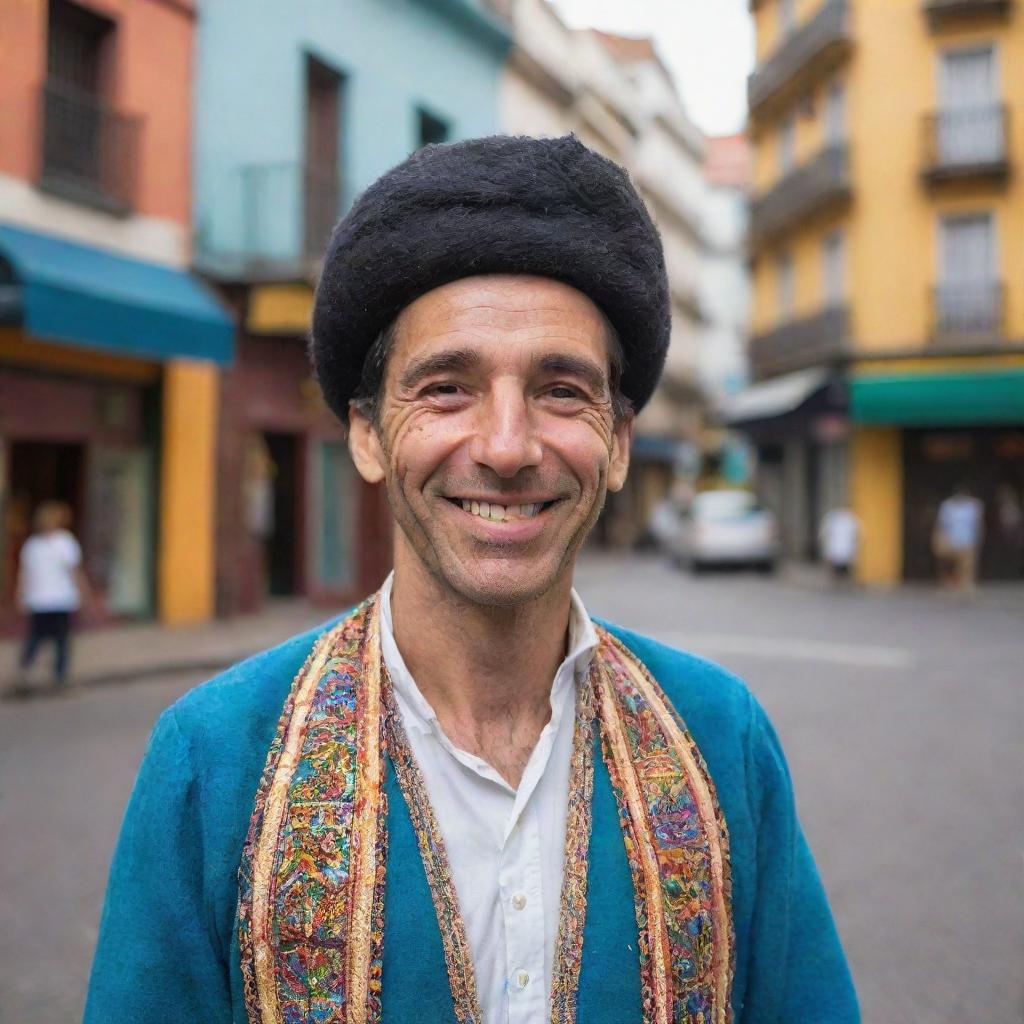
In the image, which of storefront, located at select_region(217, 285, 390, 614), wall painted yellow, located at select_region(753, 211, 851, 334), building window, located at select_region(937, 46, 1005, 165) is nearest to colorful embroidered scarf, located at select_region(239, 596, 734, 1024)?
storefront, located at select_region(217, 285, 390, 614)

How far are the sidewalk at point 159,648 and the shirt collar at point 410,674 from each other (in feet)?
23.5

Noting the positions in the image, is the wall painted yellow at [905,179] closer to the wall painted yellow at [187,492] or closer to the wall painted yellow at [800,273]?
the wall painted yellow at [800,273]

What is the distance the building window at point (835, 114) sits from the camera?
21844 millimetres

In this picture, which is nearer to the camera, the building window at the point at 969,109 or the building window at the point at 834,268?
the building window at the point at 969,109

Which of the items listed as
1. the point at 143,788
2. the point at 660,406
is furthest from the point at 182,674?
the point at 660,406

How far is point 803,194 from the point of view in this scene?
23219 millimetres

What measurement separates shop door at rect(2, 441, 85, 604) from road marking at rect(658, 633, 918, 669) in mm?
6601

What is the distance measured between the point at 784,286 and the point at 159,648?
19.2m

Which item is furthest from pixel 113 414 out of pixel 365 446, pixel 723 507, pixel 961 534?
Answer: pixel 723 507

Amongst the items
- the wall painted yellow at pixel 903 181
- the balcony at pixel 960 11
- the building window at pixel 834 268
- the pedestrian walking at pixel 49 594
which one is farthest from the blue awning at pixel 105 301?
the balcony at pixel 960 11

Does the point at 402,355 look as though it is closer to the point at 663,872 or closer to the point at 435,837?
the point at 435,837

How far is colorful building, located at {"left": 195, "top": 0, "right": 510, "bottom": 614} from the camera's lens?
1301cm

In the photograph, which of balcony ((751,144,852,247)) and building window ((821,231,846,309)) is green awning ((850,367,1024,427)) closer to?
building window ((821,231,846,309))

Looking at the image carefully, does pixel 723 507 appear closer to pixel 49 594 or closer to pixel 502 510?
pixel 49 594
